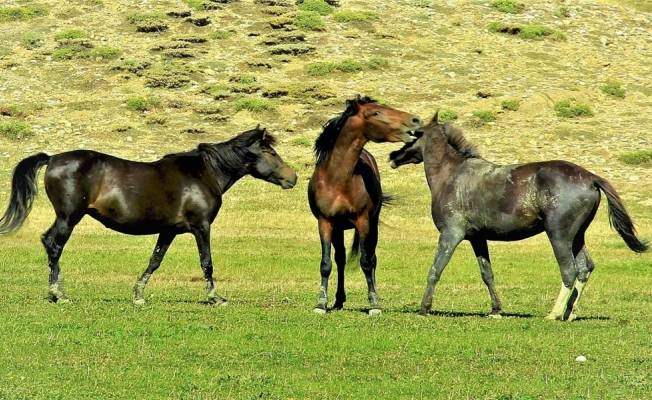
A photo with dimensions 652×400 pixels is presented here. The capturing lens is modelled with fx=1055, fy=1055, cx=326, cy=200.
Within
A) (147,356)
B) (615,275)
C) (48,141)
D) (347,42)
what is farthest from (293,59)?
(147,356)

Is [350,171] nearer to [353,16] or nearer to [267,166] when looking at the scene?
[267,166]

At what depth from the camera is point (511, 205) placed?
16.2m

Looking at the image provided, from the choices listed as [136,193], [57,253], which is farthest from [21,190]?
[136,193]

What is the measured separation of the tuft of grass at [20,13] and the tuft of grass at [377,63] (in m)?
19.8

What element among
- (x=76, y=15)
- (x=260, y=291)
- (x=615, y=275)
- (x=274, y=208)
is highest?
(x=260, y=291)

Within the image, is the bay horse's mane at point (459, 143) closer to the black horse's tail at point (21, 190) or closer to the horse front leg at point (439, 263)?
the horse front leg at point (439, 263)

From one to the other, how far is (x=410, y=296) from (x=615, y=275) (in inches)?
270

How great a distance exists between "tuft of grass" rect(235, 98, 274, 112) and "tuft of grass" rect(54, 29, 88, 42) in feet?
42.3

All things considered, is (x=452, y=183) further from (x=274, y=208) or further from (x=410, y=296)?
(x=274, y=208)

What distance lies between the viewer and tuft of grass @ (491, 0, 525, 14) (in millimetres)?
63219

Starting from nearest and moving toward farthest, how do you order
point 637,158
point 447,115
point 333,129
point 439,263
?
point 439,263 → point 333,129 → point 637,158 → point 447,115

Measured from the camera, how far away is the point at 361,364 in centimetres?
1218

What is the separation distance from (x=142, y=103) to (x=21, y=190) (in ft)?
103

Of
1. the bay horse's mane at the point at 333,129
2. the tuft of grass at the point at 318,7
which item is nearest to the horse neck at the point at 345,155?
the bay horse's mane at the point at 333,129
